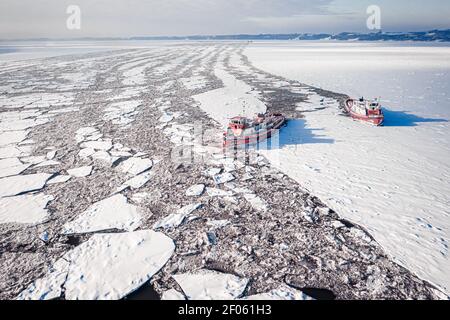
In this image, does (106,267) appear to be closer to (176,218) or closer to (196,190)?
(176,218)

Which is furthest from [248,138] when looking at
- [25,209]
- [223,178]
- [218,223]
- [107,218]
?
[25,209]

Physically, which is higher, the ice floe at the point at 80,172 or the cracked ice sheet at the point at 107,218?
the ice floe at the point at 80,172

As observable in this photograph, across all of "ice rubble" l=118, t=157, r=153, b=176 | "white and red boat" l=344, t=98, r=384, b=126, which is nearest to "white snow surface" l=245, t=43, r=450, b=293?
"white and red boat" l=344, t=98, r=384, b=126

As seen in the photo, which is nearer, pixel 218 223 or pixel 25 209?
pixel 218 223

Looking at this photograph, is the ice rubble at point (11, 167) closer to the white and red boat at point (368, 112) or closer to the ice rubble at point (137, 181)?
the ice rubble at point (137, 181)

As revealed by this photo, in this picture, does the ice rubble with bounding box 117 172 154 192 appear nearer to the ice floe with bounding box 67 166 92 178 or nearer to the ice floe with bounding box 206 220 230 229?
the ice floe with bounding box 67 166 92 178

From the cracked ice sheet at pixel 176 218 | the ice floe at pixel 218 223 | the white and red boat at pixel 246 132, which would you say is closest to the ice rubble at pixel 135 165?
the cracked ice sheet at pixel 176 218

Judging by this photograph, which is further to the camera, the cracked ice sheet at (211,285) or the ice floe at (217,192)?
the ice floe at (217,192)

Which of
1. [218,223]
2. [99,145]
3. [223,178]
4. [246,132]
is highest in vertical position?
[246,132]

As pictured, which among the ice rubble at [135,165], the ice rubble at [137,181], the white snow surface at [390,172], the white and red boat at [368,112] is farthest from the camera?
the white and red boat at [368,112]
